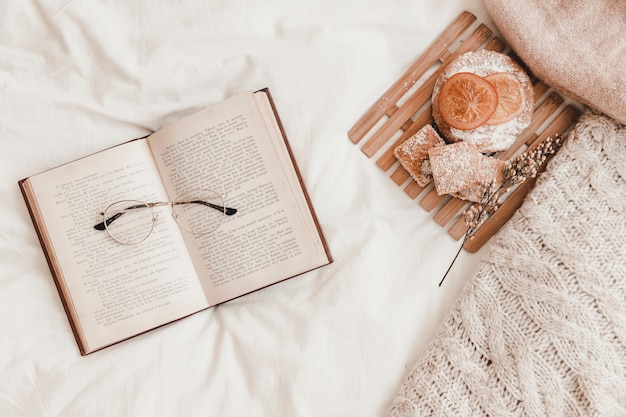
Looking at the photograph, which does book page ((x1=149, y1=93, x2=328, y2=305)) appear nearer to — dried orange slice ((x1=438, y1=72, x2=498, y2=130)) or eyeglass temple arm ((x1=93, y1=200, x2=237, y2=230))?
eyeglass temple arm ((x1=93, y1=200, x2=237, y2=230))

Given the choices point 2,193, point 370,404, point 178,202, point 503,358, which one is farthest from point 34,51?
point 503,358

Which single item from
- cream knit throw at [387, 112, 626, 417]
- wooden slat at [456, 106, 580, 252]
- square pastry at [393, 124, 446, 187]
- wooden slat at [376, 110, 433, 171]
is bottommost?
cream knit throw at [387, 112, 626, 417]

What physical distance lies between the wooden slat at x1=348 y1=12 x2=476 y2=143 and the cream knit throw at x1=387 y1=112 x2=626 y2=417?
11.0 inches

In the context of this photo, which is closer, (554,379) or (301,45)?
(554,379)

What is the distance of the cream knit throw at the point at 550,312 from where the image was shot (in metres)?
0.92

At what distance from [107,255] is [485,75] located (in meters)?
0.76

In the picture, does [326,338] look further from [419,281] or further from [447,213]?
[447,213]

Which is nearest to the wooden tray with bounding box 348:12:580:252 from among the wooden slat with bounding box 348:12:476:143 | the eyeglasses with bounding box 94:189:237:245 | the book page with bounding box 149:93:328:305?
the wooden slat with bounding box 348:12:476:143

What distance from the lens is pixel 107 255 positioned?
1020 millimetres

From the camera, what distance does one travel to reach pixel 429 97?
3.47ft

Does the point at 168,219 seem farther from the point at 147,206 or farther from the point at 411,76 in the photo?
the point at 411,76

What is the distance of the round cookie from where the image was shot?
997mm

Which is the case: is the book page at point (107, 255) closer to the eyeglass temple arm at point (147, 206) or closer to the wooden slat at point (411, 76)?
the eyeglass temple arm at point (147, 206)

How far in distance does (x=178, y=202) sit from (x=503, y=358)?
638 mm
